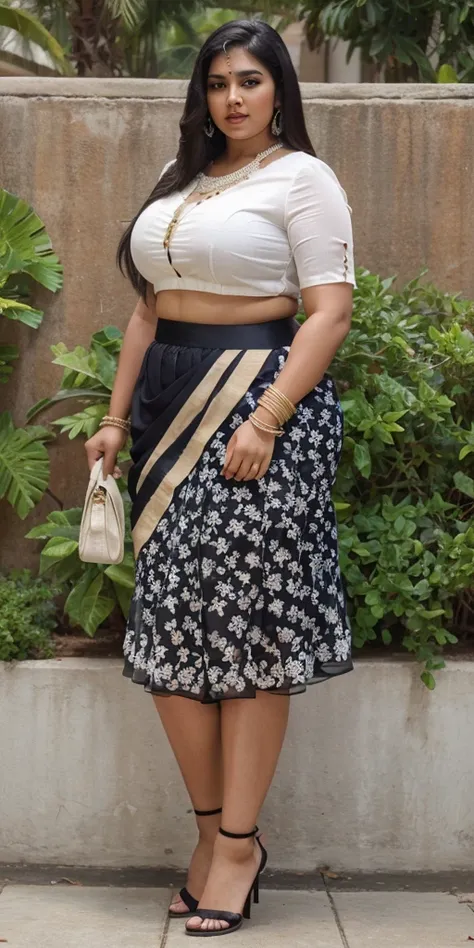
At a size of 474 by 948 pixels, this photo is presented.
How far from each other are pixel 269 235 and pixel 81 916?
177 cm

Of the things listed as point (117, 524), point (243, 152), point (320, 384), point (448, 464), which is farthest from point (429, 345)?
point (117, 524)

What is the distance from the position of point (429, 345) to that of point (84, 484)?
4.00ft

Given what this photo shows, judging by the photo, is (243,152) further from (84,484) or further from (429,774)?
(429,774)

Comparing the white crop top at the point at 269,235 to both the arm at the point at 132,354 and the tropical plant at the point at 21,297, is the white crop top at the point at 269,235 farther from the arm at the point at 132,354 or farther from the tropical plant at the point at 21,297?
the tropical plant at the point at 21,297

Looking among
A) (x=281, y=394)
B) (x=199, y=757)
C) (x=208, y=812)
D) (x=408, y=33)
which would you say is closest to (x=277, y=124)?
(x=281, y=394)

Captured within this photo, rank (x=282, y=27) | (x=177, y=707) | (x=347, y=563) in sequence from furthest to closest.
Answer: (x=282, y=27) < (x=347, y=563) < (x=177, y=707)

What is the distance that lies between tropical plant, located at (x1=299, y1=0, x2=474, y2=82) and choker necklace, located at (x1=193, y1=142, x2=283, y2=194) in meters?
2.01

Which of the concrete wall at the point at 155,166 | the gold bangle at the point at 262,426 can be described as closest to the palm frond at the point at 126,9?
the concrete wall at the point at 155,166

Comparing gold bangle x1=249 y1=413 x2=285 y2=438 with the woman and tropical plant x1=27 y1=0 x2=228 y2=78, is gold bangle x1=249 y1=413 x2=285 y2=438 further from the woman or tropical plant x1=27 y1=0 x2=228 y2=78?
tropical plant x1=27 y1=0 x2=228 y2=78

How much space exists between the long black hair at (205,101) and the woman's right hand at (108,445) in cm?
52

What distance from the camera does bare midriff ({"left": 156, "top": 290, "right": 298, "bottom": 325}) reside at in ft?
9.14

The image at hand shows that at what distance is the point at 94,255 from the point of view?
12.2 feet

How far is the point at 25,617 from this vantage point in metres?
3.40

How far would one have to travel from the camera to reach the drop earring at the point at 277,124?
280 centimetres
